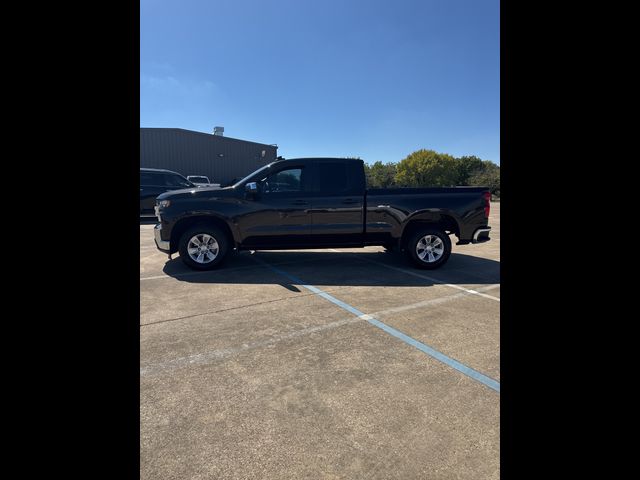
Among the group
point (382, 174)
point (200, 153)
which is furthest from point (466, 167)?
point (200, 153)

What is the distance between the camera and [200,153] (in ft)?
100

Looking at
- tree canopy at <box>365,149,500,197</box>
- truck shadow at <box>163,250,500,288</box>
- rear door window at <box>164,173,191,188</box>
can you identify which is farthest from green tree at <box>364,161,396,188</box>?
truck shadow at <box>163,250,500,288</box>

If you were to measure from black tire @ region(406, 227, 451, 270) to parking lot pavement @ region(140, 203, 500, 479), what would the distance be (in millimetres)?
1267

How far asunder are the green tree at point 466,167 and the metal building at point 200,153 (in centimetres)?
6212

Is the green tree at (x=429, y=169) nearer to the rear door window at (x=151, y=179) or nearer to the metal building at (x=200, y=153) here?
the metal building at (x=200, y=153)

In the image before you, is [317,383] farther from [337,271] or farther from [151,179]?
[151,179]

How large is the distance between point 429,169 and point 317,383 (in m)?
89.7

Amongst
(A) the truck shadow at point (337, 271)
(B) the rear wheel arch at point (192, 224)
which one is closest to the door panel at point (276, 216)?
(B) the rear wheel arch at point (192, 224)

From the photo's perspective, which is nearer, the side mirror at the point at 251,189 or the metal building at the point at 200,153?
the side mirror at the point at 251,189

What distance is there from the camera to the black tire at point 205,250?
19.8ft
